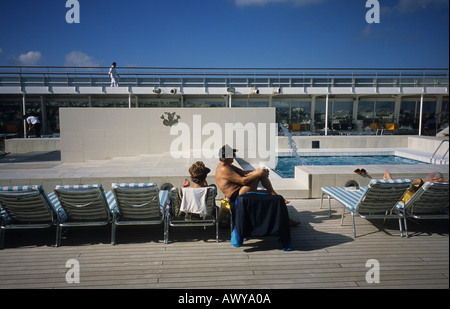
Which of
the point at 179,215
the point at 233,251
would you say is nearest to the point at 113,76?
the point at 179,215

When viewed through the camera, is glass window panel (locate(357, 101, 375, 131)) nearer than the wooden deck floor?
No

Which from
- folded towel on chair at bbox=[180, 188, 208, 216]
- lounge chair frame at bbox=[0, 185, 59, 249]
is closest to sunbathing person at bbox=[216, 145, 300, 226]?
folded towel on chair at bbox=[180, 188, 208, 216]

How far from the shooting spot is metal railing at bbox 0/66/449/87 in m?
16.5

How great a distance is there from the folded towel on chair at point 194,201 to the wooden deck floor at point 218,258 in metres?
0.42

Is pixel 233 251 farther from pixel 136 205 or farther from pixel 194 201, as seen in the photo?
pixel 136 205

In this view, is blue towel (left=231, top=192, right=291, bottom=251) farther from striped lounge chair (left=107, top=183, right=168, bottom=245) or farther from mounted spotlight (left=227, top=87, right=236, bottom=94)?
mounted spotlight (left=227, top=87, right=236, bottom=94)

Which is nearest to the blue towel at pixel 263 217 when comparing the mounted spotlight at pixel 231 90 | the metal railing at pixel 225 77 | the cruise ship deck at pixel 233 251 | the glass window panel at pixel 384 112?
A: the cruise ship deck at pixel 233 251

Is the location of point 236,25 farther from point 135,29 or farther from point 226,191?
point 226,191

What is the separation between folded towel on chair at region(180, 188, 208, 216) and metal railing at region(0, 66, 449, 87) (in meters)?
14.2

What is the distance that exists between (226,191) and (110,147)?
687 cm

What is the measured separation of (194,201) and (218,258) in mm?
760

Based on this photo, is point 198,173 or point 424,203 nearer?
point 424,203

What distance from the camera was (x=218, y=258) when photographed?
132 inches
